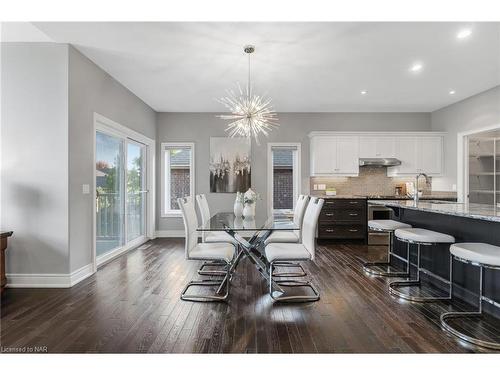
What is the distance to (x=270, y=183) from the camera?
6.29 metres

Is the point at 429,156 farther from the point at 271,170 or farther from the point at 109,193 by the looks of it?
the point at 109,193

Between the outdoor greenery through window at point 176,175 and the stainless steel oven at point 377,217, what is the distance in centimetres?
387

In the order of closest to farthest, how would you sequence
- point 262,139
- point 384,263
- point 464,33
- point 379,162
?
point 464,33
point 384,263
point 379,162
point 262,139

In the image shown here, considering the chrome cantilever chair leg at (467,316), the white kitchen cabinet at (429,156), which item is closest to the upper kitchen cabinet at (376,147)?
the white kitchen cabinet at (429,156)

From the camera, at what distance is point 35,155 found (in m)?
3.21

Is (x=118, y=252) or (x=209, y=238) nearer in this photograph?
(x=209, y=238)

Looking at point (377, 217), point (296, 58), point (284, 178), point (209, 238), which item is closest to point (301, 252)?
point (209, 238)

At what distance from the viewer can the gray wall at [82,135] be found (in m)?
3.32

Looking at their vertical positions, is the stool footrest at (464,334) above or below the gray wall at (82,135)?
below

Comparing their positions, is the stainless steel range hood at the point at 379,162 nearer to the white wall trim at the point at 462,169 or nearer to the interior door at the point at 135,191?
the white wall trim at the point at 462,169

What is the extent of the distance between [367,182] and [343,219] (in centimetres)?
122

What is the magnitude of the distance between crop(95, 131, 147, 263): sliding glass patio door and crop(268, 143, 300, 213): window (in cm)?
280

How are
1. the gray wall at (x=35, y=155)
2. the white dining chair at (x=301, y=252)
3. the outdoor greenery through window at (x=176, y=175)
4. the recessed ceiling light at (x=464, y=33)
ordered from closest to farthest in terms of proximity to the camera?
the white dining chair at (x=301, y=252) → the recessed ceiling light at (x=464, y=33) → the gray wall at (x=35, y=155) → the outdoor greenery through window at (x=176, y=175)
